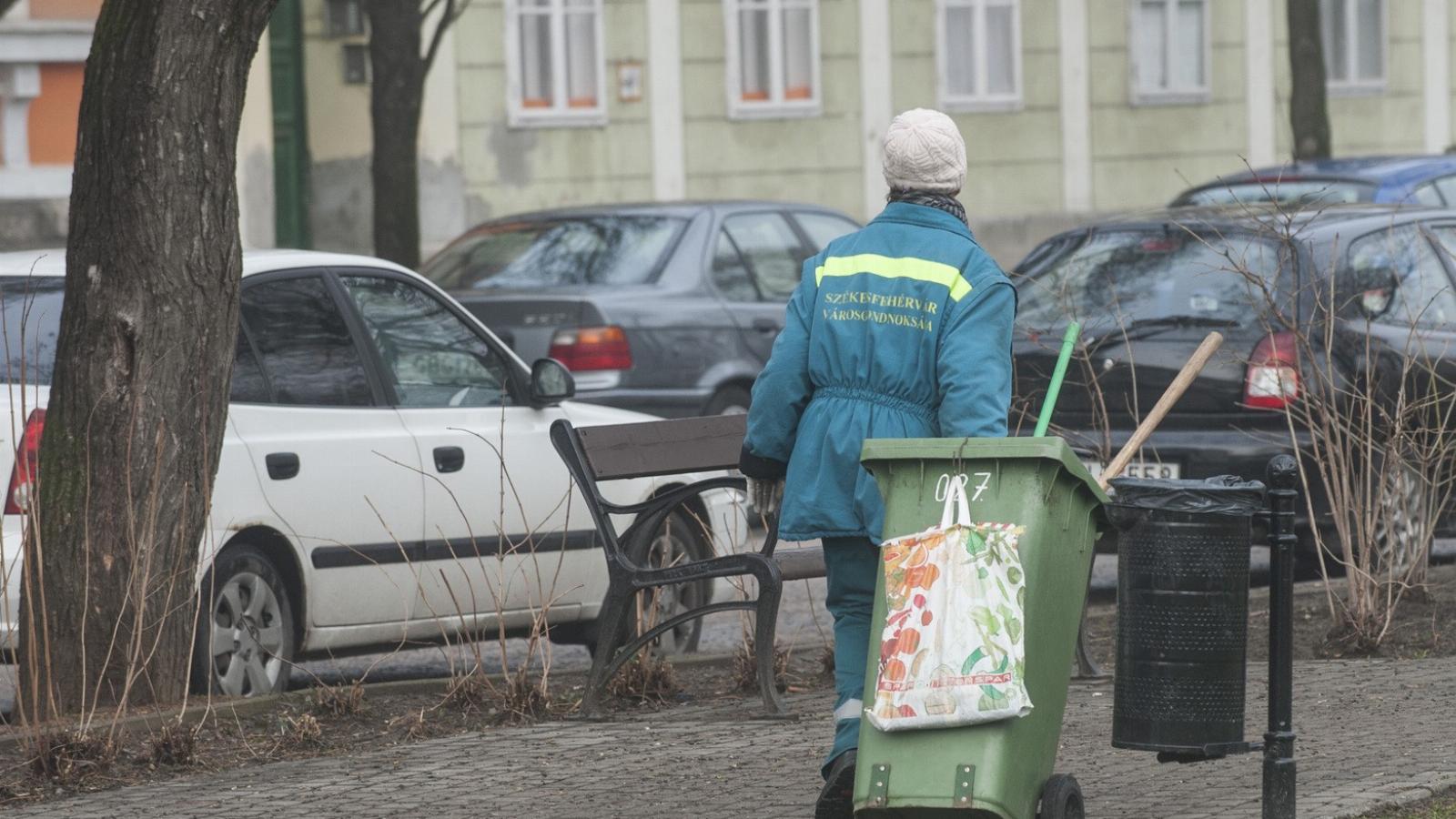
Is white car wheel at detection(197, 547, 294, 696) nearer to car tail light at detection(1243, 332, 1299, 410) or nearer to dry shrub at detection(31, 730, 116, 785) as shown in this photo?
dry shrub at detection(31, 730, 116, 785)

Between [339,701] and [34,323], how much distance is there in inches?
60.4

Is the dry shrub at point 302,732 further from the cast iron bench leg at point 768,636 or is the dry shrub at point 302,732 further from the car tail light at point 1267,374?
the car tail light at point 1267,374

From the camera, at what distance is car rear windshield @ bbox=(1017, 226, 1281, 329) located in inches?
380

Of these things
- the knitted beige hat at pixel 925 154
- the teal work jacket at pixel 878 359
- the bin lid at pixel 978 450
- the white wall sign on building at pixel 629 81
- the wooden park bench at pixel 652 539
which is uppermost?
the white wall sign on building at pixel 629 81

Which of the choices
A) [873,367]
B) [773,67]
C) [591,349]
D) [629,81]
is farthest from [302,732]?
[773,67]

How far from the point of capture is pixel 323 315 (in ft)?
27.4

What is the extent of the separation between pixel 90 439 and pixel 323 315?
134 cm

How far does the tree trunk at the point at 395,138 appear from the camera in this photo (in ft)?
54.0

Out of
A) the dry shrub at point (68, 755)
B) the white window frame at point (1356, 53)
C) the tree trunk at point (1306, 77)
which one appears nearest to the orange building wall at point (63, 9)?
the tree trunk at point (1306, 77)

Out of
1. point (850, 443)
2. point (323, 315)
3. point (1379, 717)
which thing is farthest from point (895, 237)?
point (323, 315)

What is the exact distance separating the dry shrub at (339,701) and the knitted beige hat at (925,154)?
9.03 ft

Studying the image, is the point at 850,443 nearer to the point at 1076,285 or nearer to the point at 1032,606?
the point at 1032,606

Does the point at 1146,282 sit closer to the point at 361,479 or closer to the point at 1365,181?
the point at 361,479

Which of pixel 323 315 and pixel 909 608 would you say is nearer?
pixel 909 608
